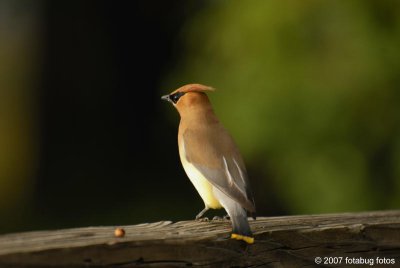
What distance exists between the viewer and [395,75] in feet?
21.1

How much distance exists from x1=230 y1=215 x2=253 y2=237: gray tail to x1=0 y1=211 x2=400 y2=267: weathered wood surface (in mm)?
40

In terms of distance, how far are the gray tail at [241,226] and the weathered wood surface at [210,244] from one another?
0.04 m

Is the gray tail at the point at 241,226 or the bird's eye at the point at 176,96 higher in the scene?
the bird's eye at the point at 176,96

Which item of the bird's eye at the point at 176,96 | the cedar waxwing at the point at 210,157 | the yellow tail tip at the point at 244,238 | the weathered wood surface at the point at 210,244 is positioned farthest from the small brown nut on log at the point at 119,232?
the bird's eye at the point at 176,96

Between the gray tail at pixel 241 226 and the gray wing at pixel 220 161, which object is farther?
the gray wing at pixel 220 161

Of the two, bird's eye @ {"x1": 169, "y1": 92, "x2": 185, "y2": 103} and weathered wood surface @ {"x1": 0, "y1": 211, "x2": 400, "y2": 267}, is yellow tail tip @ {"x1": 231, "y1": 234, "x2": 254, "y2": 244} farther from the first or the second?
bird's eye @ {"x1": 169, "y1": 92, "x2": 185, "y2": 103}

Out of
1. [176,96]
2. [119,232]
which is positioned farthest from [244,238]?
[176,96]

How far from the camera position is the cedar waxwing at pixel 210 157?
12.1 feet

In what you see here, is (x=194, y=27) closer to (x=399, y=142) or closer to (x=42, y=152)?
(x=399, y=142)

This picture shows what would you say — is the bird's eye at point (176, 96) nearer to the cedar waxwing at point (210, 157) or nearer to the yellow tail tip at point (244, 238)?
the cedar waxwing at point (210, 157)

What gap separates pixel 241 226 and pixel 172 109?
4399 millimetres

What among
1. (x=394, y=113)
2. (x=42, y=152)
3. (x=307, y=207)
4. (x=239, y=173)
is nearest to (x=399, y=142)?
(x=394, y=113)

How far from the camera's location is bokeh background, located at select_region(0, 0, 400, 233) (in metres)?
6.50

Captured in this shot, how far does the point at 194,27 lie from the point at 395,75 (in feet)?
5.81
